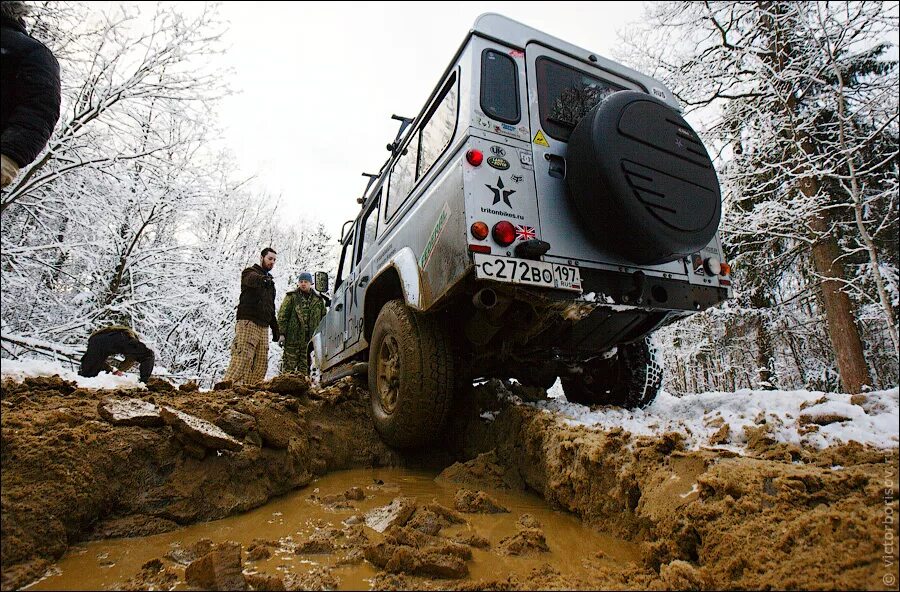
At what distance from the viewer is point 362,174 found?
17.3ft

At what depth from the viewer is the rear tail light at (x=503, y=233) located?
230 cm

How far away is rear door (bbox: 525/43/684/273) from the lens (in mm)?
2475

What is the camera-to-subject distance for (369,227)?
4.77 metres

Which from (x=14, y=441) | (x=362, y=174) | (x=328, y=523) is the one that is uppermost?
(x=362, y=174)

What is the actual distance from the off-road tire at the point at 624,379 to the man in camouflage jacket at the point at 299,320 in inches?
186

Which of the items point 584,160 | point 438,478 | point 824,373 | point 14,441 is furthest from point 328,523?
point 824,373

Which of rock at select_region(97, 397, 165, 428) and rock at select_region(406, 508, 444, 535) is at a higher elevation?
rock at select_region(97, 397, 165, 428)

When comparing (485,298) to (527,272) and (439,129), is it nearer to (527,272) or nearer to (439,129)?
(527,272)

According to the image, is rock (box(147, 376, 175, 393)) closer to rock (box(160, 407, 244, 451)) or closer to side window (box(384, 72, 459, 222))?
rock (box(160, 407, 244, 451))

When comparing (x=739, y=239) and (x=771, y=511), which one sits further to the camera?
(x=739, y=239)

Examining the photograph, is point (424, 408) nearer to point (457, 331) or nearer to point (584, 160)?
point (457, 331)

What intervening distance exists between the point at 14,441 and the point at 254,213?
1500 cm

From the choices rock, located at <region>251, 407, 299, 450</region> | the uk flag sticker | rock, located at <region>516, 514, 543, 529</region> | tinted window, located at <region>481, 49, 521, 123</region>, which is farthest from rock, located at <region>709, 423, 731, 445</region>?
rock, located at <region>251, 407, 299, 450</region>

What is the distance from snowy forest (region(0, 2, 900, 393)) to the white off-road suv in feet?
9.24
